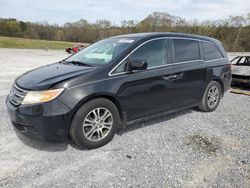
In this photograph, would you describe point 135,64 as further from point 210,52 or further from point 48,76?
point 210,52

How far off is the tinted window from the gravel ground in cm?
121

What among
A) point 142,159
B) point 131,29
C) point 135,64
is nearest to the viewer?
point 142,159

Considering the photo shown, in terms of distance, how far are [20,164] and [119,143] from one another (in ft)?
4.70

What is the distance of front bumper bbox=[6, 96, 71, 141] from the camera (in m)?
3.00

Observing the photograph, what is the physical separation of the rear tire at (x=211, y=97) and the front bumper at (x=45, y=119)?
3.16 meters

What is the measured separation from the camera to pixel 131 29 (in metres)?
A: 41.3

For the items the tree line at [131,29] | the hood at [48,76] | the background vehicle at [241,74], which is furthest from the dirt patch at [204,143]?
the tree line at [131,29]

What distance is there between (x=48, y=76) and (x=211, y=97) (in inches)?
141

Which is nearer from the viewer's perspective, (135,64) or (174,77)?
(135,64)

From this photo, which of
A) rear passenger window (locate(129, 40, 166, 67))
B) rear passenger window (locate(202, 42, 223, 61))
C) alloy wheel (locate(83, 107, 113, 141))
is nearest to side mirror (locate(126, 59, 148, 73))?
rear passenger window (locate(129, 40, 166, 67))

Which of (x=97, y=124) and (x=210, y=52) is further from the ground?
(x=210, y=52)

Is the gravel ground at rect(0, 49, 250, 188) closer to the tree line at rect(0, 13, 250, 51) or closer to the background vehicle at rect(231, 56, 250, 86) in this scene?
the background vehicle at rect(231, 56, 250, 86)

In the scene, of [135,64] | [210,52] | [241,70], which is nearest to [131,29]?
[241,70]

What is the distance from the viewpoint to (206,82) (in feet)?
16.1
